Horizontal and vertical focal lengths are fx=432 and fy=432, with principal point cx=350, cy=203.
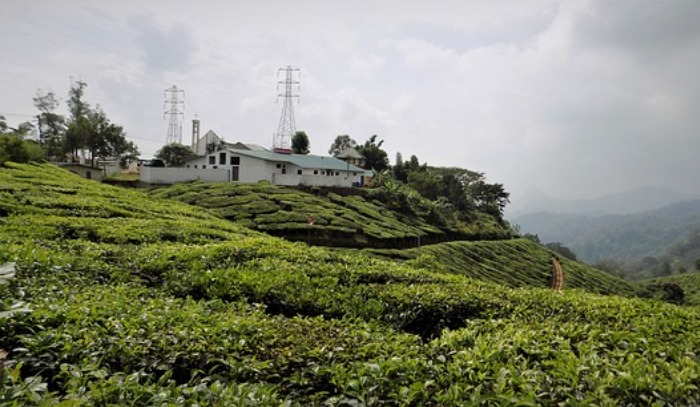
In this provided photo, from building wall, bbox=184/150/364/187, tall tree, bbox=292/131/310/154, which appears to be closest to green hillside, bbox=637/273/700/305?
building wall, bbox=184/150/364/187

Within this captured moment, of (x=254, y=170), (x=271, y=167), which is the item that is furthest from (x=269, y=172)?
(x=254, y=170)

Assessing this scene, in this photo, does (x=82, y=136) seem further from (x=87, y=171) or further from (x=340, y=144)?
(x=340, y=144)

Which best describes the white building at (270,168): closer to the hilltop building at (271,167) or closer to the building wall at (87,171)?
the hilltop building at (271,167)

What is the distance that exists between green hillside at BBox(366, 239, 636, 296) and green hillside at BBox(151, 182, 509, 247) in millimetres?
2287

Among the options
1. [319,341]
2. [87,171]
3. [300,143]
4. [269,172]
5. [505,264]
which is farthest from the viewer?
[300,143]

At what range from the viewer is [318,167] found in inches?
1702

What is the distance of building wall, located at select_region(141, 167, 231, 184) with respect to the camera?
36500 millimetres

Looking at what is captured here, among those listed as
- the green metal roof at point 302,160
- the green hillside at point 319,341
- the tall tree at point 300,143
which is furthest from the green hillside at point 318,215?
the tall tree at point 300,143

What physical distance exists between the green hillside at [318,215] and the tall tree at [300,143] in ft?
59.5

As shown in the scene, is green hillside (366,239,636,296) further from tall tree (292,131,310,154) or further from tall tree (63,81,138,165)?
tall tree (63,81,138,165)

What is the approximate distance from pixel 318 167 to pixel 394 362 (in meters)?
40.2

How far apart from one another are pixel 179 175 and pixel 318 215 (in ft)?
56.0

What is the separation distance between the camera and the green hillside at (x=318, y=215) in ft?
78.8

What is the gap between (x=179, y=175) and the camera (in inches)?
1476
